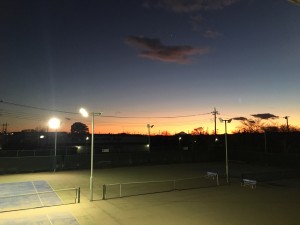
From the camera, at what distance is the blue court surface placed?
59.7 feet

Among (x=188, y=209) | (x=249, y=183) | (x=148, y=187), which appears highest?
(x=249, y=183)

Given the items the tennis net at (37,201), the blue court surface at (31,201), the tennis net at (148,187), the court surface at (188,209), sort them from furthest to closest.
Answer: the tennis net at (148,187)
the tennis net at (37,201)
the court surface at (188,209)
the blue court surface at (31,201)

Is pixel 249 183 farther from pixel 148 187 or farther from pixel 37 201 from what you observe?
pixel 37 201

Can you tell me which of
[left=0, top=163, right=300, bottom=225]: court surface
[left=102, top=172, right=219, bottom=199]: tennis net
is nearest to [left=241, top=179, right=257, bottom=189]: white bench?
[left=0, top=163, right=300, bottom=225]: court surface

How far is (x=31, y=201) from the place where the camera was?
933 inches

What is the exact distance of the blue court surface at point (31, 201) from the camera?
1820 centimetres

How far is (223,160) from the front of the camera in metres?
61.8

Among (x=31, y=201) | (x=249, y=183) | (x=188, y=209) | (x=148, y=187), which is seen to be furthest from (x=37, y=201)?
(x=249, y=183)

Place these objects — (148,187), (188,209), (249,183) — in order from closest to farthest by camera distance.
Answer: (188,209), (148,187), (249,183)

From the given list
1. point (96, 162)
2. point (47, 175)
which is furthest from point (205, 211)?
point (96, 162)

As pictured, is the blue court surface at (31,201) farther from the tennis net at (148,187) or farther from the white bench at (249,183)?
the white bench at (249,183)

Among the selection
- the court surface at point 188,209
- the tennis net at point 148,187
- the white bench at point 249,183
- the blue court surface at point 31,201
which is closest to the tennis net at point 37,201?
the blue court surface at point 31,201

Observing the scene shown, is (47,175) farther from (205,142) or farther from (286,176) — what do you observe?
(205,142)

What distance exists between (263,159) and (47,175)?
37809 mm
